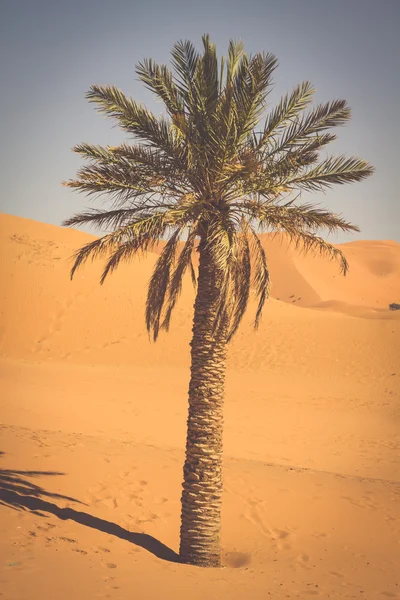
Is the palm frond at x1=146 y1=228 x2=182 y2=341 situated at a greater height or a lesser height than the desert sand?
greater

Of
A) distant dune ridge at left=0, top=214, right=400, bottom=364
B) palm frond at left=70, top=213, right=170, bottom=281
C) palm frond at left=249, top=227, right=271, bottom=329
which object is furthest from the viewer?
distant dune ridge at left=0, top=214, right=400, bottom=364

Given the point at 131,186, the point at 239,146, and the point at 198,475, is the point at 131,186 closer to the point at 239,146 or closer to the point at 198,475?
the point at 239,146

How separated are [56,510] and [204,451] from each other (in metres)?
2.89

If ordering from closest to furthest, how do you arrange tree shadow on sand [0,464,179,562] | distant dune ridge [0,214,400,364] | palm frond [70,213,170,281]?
palm frond [70,213,170,281], tree shadow on sand [0,464,179,562], distant dune ridge [0,214,400,364]

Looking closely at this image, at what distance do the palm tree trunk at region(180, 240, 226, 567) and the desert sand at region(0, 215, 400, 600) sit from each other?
0.41m

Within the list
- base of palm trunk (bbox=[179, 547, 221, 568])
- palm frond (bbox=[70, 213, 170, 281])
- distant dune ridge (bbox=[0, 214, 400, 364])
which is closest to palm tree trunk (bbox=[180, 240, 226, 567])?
base of palm trunk (bbox=[179, 547, 221, 568])

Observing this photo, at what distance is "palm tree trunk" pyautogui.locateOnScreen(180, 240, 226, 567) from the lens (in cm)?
787

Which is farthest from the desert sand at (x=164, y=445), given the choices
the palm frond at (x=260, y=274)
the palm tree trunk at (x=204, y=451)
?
the palm frond at (x=260, y=274)

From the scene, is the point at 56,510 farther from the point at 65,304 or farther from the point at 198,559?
the point at 65,304

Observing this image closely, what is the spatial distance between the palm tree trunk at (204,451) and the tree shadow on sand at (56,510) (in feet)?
1.72

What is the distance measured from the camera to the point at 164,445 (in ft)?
49.8

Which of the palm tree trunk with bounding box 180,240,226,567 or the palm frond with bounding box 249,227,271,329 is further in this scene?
the palm frond with bounding box 249,227,271,329

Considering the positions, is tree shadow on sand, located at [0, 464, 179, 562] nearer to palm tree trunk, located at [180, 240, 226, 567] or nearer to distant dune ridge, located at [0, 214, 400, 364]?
palm tree trunk, located at [180, 240, 226, 567]

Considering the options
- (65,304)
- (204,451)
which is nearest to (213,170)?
(204,451)
